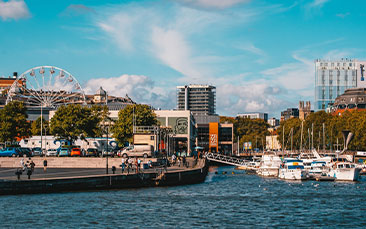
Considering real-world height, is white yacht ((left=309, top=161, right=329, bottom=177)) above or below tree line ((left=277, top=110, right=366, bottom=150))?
below

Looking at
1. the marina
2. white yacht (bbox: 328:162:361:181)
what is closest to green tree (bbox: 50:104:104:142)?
the marina

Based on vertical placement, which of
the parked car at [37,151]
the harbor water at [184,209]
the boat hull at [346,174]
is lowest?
the harbor water at [184,209]

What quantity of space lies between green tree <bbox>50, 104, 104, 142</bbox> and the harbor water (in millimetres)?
61425

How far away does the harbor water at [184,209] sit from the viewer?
4569 cm

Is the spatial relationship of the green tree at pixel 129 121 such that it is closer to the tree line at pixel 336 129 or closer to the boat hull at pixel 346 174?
the tree line at pixel 336 129

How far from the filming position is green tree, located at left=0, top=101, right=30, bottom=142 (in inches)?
4914

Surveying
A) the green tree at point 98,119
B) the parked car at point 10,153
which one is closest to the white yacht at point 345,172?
the parked car at point 10,153

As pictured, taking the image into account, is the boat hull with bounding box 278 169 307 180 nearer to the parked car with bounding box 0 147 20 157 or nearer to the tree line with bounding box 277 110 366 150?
the parked car with bounding box 0 147 20 157

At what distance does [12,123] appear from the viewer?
413 ft

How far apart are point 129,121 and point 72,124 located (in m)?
15.3

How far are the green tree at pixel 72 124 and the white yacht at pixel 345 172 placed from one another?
59143 mm

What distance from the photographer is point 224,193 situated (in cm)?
6888

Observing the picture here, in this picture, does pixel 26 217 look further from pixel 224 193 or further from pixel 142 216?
pixel 224 193

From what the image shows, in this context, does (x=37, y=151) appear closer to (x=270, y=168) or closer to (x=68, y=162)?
(x=68, y=162)
